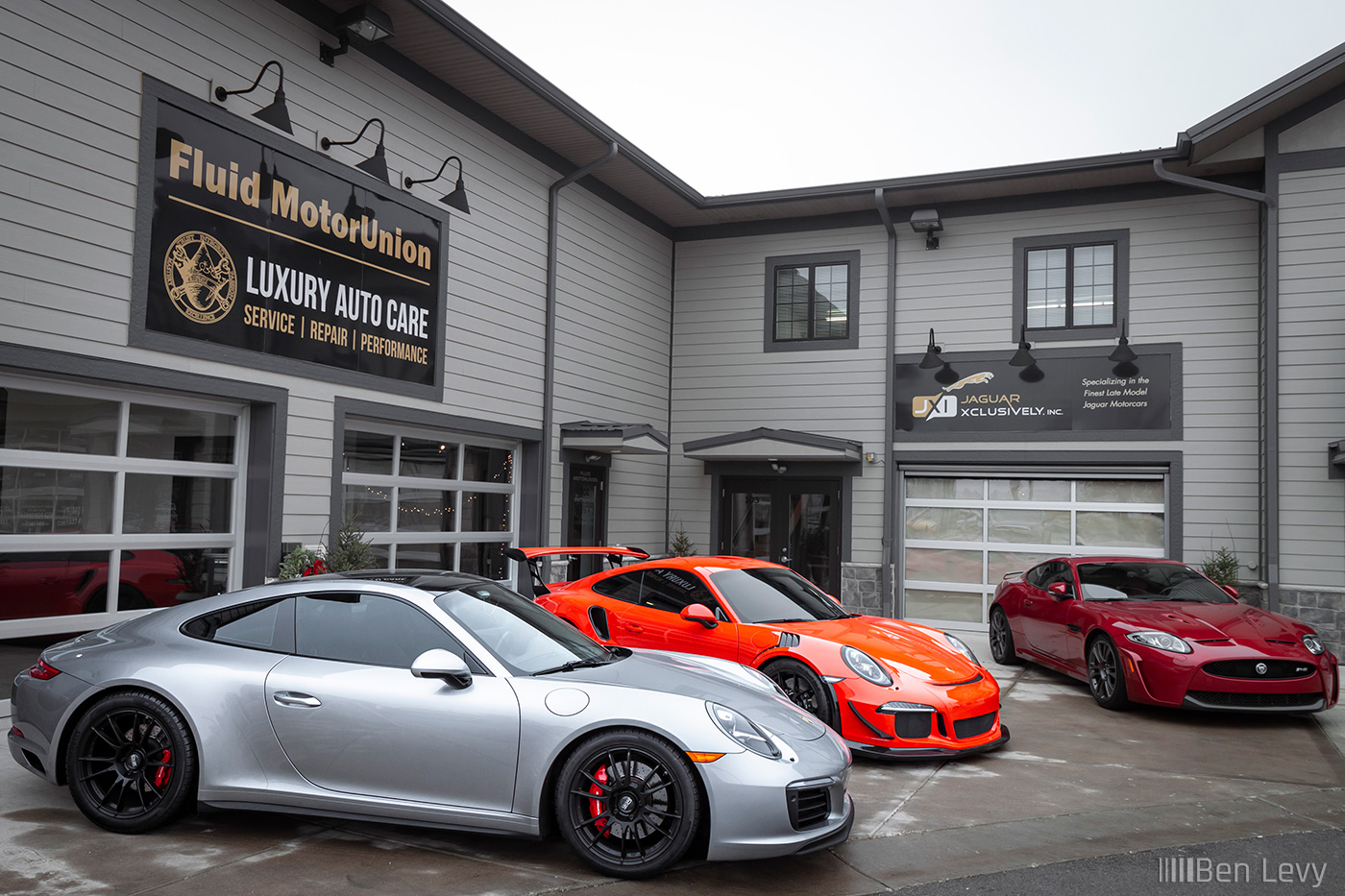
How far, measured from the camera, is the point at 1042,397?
43.4ft

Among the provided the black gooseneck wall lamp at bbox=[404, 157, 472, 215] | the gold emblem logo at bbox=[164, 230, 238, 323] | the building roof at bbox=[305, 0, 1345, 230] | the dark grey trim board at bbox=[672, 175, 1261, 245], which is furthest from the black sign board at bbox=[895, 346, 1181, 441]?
the gold emblem logo at bbox=[164, 230, 238, 323]

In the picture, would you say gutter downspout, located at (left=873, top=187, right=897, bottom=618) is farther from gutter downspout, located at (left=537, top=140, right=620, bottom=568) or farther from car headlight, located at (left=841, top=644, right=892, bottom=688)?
car headlight, located at (left=841, top=644, right=892, bottom=688)

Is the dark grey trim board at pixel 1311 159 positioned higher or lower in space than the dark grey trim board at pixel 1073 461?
higher

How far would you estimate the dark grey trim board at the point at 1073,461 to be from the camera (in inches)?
495

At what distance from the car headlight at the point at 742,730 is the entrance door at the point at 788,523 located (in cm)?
1029

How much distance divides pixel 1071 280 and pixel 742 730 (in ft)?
36.9

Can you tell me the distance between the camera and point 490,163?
36.8 ft

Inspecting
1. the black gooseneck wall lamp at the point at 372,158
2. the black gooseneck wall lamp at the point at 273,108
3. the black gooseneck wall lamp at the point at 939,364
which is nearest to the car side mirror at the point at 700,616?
the black gooseneck wall lamp at the point at 273,108

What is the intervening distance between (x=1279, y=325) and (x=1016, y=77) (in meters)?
18.5

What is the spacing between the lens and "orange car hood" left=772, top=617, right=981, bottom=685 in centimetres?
625

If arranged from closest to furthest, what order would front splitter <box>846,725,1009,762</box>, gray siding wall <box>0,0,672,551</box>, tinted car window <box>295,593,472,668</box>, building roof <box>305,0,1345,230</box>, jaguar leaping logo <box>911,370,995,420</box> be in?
tinted car window <box>295,593,472,668</box> → front splitter <box>846,725,1009,762</box> → gray siding wall <box>0,0,672,551</box> → building roof <box>305,0,1345,230</box> → jaguar leaping logo <box>911,370,995,420</box>

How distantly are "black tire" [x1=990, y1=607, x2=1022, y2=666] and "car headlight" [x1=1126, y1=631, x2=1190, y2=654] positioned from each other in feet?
8.36

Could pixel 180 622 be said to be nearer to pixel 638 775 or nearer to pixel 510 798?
pixel 510 798

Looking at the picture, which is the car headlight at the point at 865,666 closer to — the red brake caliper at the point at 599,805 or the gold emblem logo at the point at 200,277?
the red brake caliper at the point at 599,805
